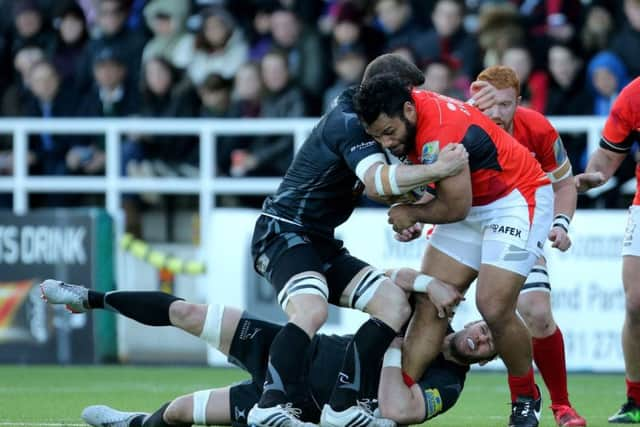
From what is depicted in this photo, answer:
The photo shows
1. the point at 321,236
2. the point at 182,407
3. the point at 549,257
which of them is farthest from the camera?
the point at 549,257

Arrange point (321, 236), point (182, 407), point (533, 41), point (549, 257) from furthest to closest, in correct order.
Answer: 1. point (533, 41)
2. point (549, 257)
3. point (321, 236)
4. point (182, 407)

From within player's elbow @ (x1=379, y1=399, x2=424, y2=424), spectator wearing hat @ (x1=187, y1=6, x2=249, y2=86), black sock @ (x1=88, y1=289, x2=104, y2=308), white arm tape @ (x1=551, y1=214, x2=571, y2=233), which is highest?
spectator wearing hat @ (x1=187, y1=6, x2=249, y2=86)

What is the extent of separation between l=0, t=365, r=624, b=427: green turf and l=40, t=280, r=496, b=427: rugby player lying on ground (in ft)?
2.23

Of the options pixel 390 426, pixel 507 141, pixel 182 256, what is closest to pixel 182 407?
pixel 390 426

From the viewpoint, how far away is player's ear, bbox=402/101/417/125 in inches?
300

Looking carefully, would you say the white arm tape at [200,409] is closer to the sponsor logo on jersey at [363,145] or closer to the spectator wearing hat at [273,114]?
the sponsor logo on jersey at [363,145]

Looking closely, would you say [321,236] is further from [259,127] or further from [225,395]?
[259,127]

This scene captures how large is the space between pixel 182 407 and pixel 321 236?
1.25 meters

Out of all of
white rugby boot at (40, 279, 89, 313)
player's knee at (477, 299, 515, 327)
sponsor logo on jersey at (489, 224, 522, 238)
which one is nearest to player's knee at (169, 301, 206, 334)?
white rugby boot at (40, 279, 89, 313)

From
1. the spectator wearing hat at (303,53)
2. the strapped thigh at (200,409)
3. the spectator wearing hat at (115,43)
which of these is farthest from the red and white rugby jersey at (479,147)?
the spectator wearing hat at (115,43)

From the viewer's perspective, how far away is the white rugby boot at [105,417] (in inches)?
308

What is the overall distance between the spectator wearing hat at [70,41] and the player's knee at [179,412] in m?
8.37

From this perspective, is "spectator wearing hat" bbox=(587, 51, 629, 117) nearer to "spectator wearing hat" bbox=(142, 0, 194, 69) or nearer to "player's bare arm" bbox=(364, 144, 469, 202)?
"spectator wearing hat" bbox=(142, 0, 194, 69)

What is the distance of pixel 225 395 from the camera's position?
7.65m
